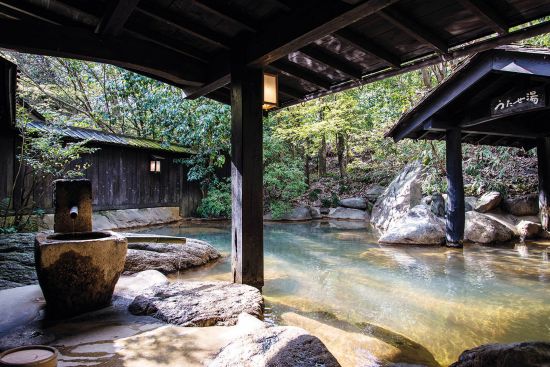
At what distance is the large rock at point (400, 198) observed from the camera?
12.1 metres

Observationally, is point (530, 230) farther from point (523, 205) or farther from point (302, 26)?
point (302, 26)

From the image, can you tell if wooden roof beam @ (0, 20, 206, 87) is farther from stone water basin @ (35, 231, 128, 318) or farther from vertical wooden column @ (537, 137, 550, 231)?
vertical wooden column @ (537, 137, 550, 231)

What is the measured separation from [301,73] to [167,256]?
404cm

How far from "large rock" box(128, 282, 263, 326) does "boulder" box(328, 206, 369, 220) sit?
12055mm

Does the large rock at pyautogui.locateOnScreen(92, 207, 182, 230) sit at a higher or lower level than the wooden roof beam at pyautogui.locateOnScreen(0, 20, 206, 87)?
lower

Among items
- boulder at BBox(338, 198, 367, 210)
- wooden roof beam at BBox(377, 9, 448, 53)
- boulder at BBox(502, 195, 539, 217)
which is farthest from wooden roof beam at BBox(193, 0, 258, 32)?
boulder at BBox(338, 198, 367, 210)

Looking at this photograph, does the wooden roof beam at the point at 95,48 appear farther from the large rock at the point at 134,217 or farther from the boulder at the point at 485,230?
the large rock at the point at 134,217

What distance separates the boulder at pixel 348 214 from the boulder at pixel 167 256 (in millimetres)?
9402

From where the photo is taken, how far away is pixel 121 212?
41.0 feet

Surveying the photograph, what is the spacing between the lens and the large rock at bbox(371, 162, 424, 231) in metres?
12.1

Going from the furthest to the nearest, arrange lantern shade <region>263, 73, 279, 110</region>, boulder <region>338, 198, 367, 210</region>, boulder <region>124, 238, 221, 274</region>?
boulder <region>338, 198, 367, 210</region> → boulder <region>124, 238, 221, 274</region> → lantern shade <region>263, 73, 279, 110</region>

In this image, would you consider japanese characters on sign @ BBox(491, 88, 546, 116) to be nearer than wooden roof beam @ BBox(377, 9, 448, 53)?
No

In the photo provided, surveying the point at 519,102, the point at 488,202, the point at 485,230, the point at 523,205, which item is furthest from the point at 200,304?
the point at 523,205

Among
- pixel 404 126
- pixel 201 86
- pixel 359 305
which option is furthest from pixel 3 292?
pixel 404 126
